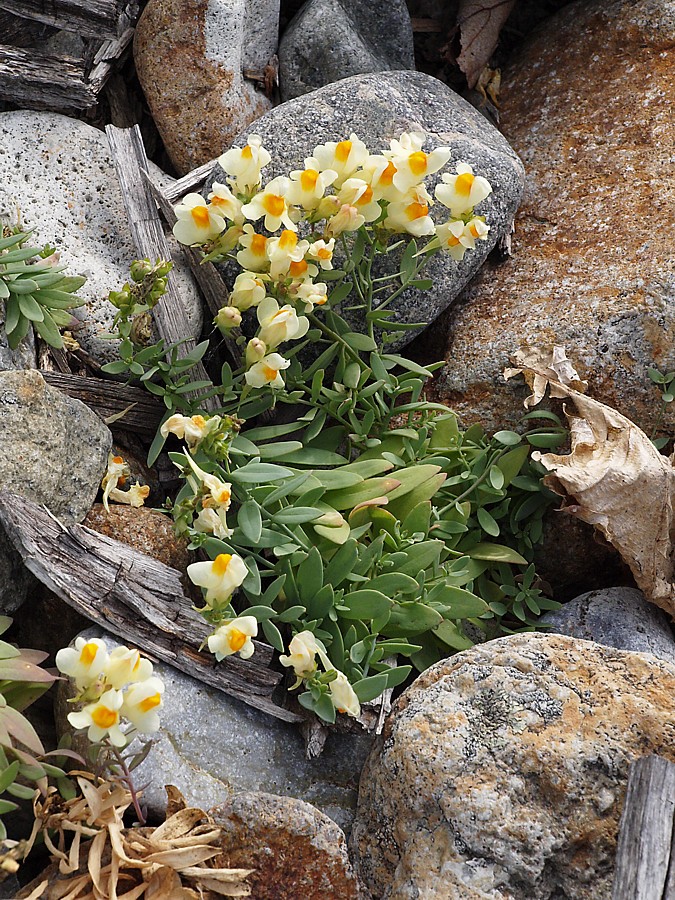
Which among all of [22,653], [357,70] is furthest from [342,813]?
[357,70]

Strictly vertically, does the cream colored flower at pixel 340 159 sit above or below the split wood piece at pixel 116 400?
above

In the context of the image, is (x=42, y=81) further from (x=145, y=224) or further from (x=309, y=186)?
(x=309, y=186)

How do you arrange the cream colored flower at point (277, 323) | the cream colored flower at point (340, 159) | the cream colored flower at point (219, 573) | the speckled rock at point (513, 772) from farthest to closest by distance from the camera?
the cream colored flower at point (340, 159) → the cream colored flower at point (277, 323) → the cream colored flower at point (219, 573) → the speckled rock at point (513, 772)

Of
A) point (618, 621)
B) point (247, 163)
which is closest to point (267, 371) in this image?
point (247, 163)

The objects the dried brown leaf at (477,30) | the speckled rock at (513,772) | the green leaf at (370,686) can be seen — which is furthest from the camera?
the dried brown leaf at (477,30)

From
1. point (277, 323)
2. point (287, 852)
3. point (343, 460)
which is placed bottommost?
point (287, 852)

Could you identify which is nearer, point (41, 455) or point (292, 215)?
point (41, 455)

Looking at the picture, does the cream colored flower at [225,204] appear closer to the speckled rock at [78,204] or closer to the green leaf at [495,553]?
the speckled rock at [78,204]

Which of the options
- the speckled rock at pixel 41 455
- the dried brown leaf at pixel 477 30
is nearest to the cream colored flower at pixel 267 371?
the speckled rock at pixel 41 455
